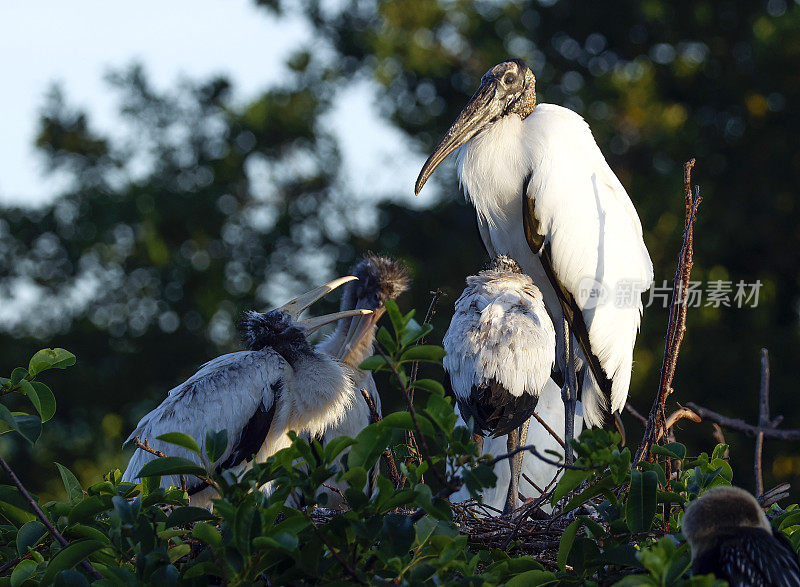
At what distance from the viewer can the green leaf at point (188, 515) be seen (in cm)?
164

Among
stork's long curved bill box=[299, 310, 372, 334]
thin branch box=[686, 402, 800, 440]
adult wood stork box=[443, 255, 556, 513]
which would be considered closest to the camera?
thin branch box=[686, 402, 800, 440]

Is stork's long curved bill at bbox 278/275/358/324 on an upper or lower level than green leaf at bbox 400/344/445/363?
lower

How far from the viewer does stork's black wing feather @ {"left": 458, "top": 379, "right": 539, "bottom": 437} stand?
2.78 meters

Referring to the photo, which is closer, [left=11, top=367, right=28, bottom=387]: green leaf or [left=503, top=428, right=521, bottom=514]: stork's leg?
[left=11, top=367, right=28, bottom=387]: green leaf

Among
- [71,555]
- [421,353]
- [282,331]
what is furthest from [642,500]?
[282,331]

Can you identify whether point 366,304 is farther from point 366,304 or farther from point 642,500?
point 642,500

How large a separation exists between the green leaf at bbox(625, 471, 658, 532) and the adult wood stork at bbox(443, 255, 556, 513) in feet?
3.40

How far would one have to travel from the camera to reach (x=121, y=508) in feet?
5.24

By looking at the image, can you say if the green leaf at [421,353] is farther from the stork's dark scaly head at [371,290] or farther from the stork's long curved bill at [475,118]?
the stork's dark scaly head at [371,290]

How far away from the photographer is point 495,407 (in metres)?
2.81

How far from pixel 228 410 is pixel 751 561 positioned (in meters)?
1.89

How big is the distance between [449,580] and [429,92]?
8164 millimetres

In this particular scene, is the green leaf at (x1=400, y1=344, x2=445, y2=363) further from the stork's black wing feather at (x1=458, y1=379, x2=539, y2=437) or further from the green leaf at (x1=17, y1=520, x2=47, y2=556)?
the stork's black wing feather at (x1=458, y1=379, x2=539, y2=437)

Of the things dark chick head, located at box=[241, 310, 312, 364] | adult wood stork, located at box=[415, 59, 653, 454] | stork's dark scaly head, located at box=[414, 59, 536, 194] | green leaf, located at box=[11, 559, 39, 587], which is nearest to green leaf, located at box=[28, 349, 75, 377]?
green leaf, located at box=[11, 559, 39, 587]
